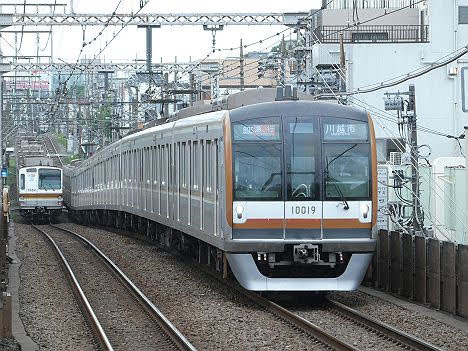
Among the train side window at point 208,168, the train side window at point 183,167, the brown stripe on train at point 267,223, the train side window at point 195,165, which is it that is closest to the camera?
the brown stripe on train at point 267,223

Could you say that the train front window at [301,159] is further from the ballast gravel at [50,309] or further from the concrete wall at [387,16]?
the concrete wall at [387,16]

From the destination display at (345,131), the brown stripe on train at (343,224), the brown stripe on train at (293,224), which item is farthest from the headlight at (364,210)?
the destination display at (345,131)

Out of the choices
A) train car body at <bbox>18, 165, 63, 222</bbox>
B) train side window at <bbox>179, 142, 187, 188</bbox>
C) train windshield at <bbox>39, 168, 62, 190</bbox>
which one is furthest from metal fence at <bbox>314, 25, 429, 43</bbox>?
train side window at <bbox>179, 142, 187, 188</bbox>

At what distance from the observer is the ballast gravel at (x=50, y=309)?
11383 mm

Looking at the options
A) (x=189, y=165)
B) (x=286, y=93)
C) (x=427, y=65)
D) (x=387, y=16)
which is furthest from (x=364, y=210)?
(x=387, y=16)

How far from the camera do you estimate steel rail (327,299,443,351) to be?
995 centimetres

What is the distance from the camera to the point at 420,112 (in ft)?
122

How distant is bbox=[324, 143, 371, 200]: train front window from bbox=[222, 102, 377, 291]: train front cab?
0.5 inches

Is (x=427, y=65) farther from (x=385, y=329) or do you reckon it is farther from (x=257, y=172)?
(x=385, y=329)

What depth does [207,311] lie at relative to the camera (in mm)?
12992

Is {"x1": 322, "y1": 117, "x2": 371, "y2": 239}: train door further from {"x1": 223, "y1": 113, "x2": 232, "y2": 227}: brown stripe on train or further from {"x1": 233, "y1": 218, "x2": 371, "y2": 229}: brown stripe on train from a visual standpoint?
{"x1": 223, "y1": 113, "x2": 232, "y2": 227}: brown stripe on train

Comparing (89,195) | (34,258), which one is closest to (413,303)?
(34,258)

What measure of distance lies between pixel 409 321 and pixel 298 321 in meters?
1.25

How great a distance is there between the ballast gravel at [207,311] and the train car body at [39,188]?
22731mm
